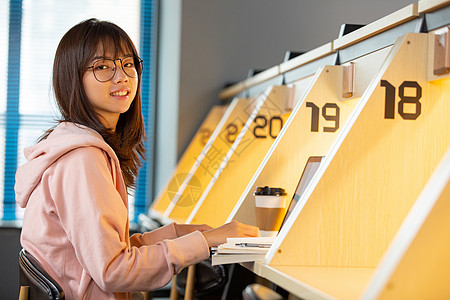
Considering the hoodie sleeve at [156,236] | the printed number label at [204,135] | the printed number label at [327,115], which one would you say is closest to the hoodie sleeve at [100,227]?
the hoodie sleeve at [156,236]

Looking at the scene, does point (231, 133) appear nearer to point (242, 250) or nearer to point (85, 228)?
point (242, 250)

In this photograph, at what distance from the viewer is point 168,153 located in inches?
161

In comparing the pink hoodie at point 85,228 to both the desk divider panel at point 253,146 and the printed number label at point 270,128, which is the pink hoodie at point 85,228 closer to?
the desk divider panel at point 253,146

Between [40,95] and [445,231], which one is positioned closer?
[445,231]

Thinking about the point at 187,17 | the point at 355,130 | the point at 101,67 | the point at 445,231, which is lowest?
the point at 445,231

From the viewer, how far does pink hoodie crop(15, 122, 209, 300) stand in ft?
4.62

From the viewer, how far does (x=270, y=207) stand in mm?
2000

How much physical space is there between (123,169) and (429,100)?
0.89 m

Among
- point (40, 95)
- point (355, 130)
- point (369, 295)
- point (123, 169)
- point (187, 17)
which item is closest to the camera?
point (369, 295)

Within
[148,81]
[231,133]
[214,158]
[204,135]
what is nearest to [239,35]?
[204,135]

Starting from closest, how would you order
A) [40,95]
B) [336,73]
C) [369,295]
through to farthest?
[369,295] < [336,73] < [40,95]

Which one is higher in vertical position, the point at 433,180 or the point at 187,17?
the point at 187,17

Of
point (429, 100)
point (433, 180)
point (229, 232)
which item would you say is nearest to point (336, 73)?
point (429, 100)

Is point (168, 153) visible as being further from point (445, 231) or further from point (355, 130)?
point (445, 231)
